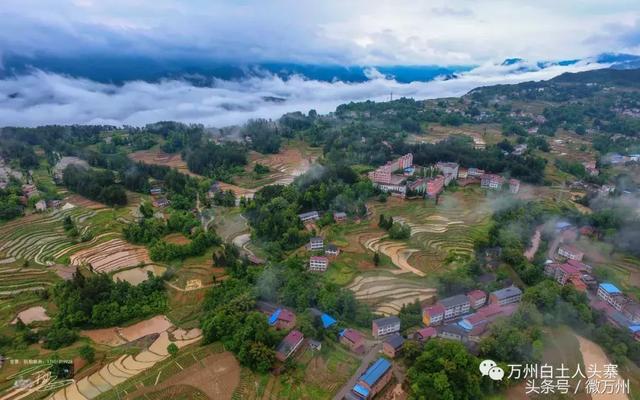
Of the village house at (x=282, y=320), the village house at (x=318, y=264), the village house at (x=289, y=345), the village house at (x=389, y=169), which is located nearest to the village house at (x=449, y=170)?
the village house at (x=389, y=169)

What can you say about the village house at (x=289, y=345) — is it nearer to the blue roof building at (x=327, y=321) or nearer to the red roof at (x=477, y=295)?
the blue roof building at (x=327, y=321)

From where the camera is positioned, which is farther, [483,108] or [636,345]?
[483,108]

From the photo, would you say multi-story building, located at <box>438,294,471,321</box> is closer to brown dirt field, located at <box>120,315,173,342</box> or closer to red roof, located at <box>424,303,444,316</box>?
red roof, located at <box>424,303,444,316</box>

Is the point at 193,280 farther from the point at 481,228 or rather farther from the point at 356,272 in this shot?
the point at 481,228

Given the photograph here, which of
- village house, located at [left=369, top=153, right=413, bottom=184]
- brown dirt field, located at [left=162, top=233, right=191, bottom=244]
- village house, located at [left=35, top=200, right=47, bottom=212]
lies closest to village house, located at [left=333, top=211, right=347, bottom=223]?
village house, located at [left=369, top=153, right=413, bottom=184]

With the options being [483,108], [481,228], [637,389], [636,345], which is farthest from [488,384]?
[483,108]

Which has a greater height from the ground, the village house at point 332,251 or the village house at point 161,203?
the village house at point 161,203

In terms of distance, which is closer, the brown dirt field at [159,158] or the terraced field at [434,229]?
the terraced field at [434,229]
